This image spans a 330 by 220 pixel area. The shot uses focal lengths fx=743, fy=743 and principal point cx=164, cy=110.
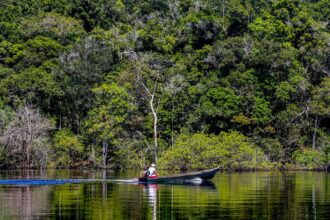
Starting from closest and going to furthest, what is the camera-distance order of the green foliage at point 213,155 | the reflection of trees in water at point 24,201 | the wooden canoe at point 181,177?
the reflection of trees in water at point 24,201, the wooden canoe at point 181,177, the green foliage at point 213,155

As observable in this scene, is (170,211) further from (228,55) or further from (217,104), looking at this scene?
(228,55)

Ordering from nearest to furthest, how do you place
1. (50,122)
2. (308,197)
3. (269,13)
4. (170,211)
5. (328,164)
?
(170,211) → (308,197) → (328,164) → (50,122) → (269,13)

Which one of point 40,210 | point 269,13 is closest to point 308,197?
point 40,210

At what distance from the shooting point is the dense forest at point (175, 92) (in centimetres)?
5500

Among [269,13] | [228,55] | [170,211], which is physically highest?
[269,13]

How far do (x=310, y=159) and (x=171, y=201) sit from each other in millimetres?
26684

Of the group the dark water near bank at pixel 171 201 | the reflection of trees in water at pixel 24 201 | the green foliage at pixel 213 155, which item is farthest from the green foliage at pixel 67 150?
the reflection of trees in water at pixel 24 201

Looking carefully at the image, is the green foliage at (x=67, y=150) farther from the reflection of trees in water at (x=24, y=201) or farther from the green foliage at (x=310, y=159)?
the reflection of trees in water at (x=24, y=201)

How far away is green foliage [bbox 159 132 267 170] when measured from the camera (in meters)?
51.3

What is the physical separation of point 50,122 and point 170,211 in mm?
33261

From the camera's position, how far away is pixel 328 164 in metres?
53.5

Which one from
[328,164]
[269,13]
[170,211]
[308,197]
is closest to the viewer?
[170,211]

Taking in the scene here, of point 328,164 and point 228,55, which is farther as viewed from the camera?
point 228,55

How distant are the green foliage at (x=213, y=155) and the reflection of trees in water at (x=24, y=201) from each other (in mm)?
17298
